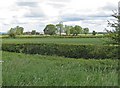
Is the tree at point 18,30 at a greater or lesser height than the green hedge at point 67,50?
greater

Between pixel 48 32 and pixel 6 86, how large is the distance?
67.8 metres

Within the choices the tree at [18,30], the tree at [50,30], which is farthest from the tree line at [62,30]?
the tree at [18,30]

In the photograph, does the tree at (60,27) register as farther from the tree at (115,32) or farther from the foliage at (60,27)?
the tree at (115,32)

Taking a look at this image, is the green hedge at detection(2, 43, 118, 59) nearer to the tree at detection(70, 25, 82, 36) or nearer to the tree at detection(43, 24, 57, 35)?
the tree at detection(43, 24, 57, 35)

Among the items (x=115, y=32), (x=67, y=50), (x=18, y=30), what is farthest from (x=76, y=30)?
(x=115, y=32)

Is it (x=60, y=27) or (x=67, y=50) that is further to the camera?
(x=60, y=27)

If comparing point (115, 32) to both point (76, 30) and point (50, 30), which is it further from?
point (76, 30)

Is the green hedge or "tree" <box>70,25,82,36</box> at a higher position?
"tree" <box>70,25,82,36</box>

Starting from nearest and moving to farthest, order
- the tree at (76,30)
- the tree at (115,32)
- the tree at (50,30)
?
the tree at (115,32) < the tree at (50,30) < the tree at (76,30)

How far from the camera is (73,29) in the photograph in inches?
3236

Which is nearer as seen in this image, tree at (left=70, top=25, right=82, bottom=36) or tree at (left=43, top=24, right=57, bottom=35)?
tree at (left=43, top=24, right=57, bottom=35)

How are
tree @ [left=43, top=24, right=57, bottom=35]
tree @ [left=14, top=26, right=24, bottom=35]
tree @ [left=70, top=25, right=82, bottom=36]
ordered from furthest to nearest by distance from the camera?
tree @ [left=70, top=25, right=82, bottom=36]
tree @ [left=43, top=24, right=57, bottom=35]
tree @ [left=14, top=26, right=24, bottom=35]

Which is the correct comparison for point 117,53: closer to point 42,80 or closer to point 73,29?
point 42,80

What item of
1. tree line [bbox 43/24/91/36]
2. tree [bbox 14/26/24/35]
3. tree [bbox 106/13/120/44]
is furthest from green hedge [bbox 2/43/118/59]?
tree line [bbox 43/24/91/36]
